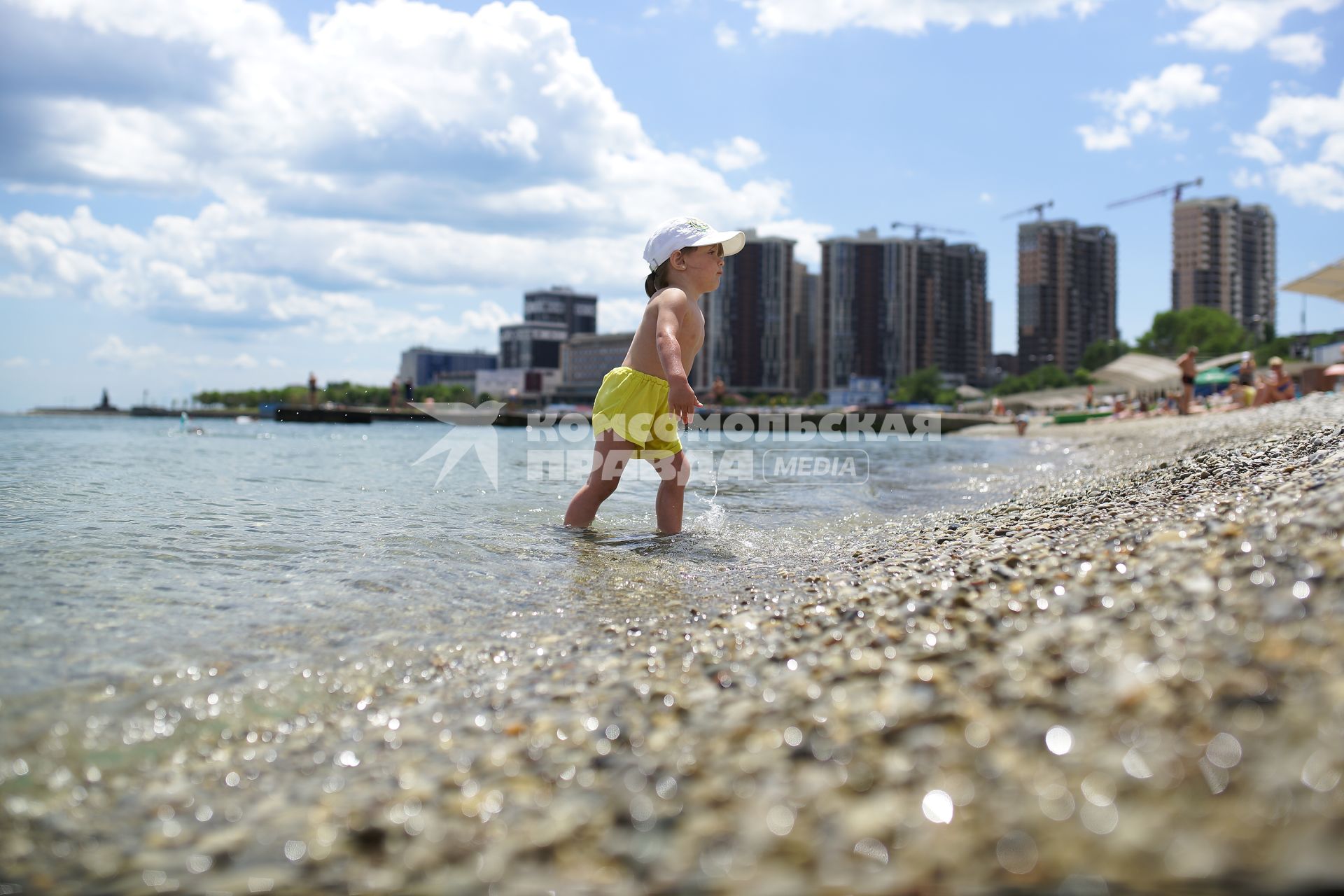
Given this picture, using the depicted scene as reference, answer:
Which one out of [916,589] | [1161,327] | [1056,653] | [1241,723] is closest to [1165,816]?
[1241,723]

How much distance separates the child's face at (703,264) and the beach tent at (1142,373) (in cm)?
3793

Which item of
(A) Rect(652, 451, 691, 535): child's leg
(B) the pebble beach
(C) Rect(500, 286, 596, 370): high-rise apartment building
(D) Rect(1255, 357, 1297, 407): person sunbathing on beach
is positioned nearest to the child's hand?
(A) Rect(652, 451, 691, 535): child's leg

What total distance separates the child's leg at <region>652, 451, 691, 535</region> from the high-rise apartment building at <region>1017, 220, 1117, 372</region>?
143773 millimetres

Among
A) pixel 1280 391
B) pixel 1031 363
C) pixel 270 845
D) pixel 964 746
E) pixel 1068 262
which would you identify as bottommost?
pixel 270 845

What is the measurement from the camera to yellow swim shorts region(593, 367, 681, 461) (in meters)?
5.07

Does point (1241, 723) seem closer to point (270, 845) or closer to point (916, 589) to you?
point (916, 589)

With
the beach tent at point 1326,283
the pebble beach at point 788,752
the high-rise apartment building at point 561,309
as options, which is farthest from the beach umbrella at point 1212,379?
the high-rise apartment building at point 561,309

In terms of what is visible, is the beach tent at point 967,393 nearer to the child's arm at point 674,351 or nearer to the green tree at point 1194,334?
the green tree at point 1194,334

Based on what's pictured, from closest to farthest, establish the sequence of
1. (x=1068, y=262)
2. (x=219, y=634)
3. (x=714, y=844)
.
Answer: (x=714, y=844)
(x=219, y=634)
(x=1068, y=262)

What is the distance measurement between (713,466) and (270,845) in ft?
40.4

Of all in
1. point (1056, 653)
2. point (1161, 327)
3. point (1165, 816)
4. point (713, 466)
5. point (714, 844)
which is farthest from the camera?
point (1161, 327)

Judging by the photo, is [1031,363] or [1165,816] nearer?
[1165,816]

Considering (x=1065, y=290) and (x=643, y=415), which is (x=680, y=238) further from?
(x=1065, y=290)

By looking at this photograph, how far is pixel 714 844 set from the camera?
1448mm
